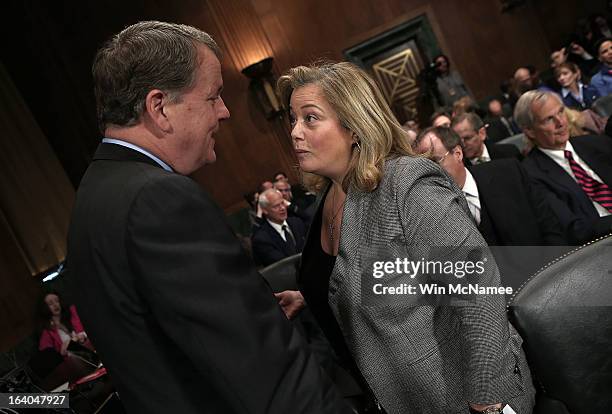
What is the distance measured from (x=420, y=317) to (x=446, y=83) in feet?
26.7

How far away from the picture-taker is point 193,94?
1.27m

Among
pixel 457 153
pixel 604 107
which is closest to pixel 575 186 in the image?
pixel 457 153

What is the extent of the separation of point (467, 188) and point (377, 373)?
1482 millimetres

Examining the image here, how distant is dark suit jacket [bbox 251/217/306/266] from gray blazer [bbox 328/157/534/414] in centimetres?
363

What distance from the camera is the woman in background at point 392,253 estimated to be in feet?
4.75

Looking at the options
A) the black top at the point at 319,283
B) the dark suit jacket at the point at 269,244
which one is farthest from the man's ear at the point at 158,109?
the dark suit jacket at the point at 269,244

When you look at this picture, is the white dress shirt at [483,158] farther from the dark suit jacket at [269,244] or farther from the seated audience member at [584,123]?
the dark suit jacket at [269,244]

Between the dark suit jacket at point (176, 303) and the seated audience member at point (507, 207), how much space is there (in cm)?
175

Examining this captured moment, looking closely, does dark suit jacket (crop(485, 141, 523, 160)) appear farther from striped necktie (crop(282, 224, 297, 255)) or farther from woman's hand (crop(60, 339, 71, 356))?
woman's hand (crop(60, 339, 71, 356))

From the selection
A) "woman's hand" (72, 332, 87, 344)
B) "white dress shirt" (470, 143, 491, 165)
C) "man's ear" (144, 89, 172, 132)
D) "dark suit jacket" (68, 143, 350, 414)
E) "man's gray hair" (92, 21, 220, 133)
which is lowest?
"woman's hand" (72, 332, 87, 344)

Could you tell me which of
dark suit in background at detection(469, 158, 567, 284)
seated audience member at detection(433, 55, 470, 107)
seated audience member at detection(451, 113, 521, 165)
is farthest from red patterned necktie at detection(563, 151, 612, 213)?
seated audience member at detection(433, 55, 470, 107)

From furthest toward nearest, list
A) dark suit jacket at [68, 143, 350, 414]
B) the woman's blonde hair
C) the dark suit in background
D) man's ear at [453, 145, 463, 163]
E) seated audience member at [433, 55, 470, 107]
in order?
seated audience member at [433, 55, 470, 107] → man's ear at [453, 145, 463, 163] → the dark suit in background → the woman's blonde hair → dark suit jacket at [68, 143, 350, 414]

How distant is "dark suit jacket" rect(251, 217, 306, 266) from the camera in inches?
208

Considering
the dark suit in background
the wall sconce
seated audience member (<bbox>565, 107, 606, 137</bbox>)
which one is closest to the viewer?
the dark suit in background
